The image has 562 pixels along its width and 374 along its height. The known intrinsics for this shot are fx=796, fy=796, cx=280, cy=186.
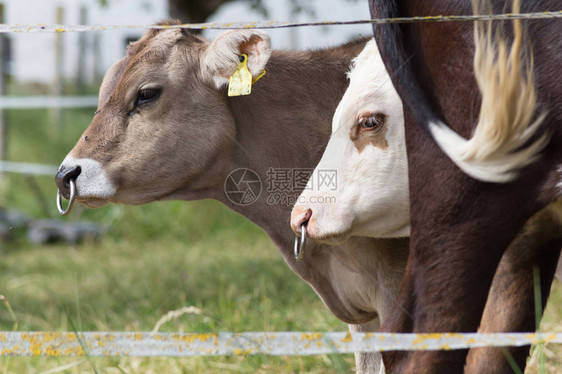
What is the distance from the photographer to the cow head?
10.0 feet

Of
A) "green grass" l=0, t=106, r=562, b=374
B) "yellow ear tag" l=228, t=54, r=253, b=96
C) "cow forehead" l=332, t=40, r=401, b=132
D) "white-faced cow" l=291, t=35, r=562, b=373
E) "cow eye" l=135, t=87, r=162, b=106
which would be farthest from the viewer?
"green grass" l=0, t=106, r=562, b=374

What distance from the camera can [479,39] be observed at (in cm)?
206

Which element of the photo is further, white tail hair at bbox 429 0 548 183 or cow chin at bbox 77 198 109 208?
cow chin at bbox 77 198 109 208

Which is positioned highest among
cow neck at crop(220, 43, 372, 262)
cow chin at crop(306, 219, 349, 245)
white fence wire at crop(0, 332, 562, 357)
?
cow neck at crop(220, 43, 372, 262)

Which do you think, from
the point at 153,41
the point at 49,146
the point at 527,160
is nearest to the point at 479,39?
the point at 527,160

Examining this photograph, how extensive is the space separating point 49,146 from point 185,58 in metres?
6.83

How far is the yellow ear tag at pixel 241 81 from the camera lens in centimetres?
298

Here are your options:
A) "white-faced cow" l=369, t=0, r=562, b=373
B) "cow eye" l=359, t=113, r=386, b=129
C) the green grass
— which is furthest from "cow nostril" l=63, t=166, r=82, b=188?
"white-faced cow" l=369, t=0, r=562, b=373

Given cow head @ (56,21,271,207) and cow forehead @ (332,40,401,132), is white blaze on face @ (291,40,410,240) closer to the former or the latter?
cow forehead @ (332,40,401,132)

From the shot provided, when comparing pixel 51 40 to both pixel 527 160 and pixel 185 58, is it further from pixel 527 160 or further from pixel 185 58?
pixel 527 160

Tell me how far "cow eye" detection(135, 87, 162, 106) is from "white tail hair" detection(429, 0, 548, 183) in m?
1.43

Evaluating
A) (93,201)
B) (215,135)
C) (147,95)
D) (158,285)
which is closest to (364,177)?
(215,135)

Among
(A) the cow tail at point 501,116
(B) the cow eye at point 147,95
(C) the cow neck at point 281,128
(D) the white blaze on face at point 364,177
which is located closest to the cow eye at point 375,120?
(D) the white blaze on face at point 364,177

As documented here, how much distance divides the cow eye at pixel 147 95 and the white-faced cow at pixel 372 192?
792mm
